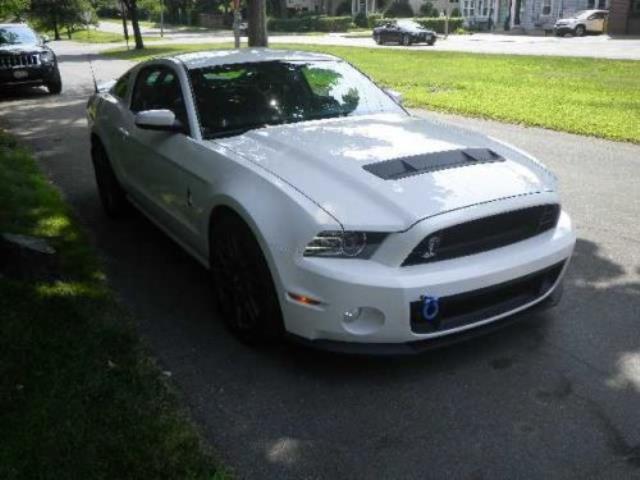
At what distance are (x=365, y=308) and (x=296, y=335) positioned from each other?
428 mm

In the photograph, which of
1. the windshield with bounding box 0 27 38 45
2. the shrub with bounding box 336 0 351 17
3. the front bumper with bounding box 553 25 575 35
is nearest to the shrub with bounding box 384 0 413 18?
the shrub with bounding box 336 0 351 17

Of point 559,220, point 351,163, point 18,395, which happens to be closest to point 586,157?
point 559,220

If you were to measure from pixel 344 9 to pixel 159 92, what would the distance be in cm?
6691

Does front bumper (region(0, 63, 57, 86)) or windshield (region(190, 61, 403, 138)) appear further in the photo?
front bumper (region(0, 63, 57, 86))

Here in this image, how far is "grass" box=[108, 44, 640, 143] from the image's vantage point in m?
10.7

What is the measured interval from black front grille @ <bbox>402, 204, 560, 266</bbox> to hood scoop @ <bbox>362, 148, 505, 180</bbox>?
41 centimetres

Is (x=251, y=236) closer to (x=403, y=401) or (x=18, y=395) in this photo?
(x=403, y=401)

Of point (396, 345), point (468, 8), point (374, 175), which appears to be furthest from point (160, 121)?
point (468, 8)

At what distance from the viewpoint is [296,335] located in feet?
11.2

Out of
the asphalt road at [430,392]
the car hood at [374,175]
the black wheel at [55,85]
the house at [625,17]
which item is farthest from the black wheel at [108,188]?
the house at [625,17]

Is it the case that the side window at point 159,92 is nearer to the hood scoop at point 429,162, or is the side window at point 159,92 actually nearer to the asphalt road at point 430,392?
the asphalt road at point 430,392

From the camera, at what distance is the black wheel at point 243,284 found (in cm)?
349

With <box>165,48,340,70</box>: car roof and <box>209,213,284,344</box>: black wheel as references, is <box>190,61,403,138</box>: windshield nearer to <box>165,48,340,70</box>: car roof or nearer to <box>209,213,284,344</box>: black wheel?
<box>165,48,340,70</box>: car roof

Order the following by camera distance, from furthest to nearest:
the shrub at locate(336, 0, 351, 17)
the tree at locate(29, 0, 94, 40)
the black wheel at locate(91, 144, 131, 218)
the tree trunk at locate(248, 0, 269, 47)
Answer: the shrub at locate(336, 0, 351, 17), the tree at locate(29, 0, 94, 40), the tree trunk at locate(248, 0, 269, 47), the black wheel at locate(91, 144, 131, 218)
